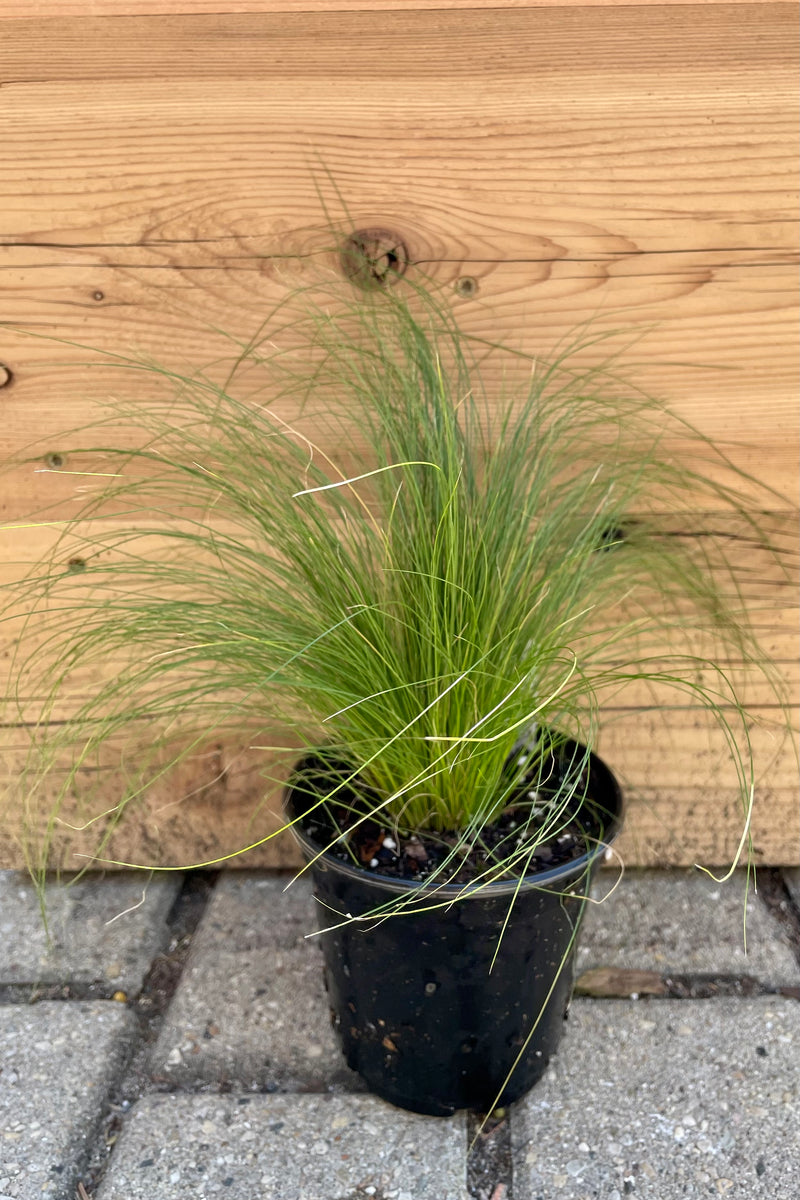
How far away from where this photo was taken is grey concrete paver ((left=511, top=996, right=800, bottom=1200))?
35.4 inches

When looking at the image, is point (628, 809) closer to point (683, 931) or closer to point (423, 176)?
point (683, 931)

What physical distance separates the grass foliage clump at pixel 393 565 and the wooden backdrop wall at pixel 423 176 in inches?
2.6

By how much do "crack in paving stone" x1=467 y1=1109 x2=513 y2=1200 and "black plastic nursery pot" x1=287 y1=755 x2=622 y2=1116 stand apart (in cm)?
2

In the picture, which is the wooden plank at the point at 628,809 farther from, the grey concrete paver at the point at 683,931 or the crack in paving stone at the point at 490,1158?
the crack in paving stone at the point at 490,1158

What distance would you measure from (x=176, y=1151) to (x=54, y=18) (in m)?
1.14

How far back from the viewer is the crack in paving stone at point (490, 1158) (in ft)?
2.97

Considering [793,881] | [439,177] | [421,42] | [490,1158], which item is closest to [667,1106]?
[490,1158]

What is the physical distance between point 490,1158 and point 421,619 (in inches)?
20.4

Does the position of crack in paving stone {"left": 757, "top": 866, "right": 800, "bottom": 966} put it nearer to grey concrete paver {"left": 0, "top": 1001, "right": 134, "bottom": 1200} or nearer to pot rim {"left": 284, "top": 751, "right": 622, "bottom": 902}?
pot rim {"left": 284, "top": 751, "right": 622, "bottom": 902}

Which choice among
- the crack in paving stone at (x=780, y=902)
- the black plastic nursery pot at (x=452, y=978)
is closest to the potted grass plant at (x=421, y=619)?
the black plastic nursery pot at (x=452, y=978)

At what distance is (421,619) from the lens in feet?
2.89

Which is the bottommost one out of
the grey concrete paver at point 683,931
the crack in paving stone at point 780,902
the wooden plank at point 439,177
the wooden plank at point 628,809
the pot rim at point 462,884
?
the crack in paving stone at point 780,902

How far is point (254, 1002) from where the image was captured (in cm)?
112

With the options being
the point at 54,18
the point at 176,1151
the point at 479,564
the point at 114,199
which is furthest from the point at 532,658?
the point at 54,18
